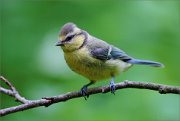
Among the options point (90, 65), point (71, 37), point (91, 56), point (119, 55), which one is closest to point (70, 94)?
point (90, 65)

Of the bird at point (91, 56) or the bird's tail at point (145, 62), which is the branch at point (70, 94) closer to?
the bird at point (91, 56)

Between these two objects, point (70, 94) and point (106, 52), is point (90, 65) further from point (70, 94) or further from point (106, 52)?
point (70, 94)

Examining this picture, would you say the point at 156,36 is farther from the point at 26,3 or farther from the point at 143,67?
the point at 26,3

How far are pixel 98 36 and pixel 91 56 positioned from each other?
38 centimetres

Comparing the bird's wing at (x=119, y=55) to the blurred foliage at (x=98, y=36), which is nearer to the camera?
the blurred foliage at (x=98, y=36)

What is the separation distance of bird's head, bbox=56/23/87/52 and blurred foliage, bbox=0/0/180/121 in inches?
3.3

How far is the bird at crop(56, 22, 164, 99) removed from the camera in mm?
3754

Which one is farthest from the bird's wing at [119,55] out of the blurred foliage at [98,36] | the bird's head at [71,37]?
the bird's head at [71,37]

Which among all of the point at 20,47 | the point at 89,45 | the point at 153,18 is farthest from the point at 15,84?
the point at 153,18

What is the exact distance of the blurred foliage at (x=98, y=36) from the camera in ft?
11.6

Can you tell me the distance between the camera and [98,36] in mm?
4207

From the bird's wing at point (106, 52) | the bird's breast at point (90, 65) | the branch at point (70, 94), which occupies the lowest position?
the branch at point (70, 94)

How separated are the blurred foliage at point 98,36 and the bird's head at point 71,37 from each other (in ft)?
0.28

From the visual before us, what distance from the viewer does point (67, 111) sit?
351 cm
